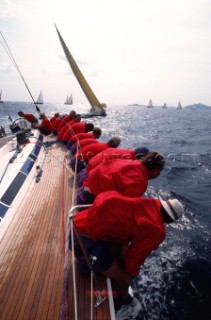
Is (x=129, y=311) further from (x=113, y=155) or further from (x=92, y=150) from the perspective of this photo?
(x=92, y=150)

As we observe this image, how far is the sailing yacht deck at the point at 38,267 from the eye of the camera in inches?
116

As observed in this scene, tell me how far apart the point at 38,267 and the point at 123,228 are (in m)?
1.80

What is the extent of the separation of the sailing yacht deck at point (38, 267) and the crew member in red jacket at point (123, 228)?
Answer: 1.38 feet

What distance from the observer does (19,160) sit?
7.32m

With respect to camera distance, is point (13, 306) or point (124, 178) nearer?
point (13, 306)

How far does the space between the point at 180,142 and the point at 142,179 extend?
51.9ft

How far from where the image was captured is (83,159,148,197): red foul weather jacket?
324 centimetres

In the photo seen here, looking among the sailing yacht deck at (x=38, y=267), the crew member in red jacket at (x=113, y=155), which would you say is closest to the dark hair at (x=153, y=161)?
the crew member in red jacket at (x=113, y=155)

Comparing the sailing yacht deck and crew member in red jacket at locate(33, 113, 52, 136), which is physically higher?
crew member in red jacket at locate(33, 113, 52, 136)

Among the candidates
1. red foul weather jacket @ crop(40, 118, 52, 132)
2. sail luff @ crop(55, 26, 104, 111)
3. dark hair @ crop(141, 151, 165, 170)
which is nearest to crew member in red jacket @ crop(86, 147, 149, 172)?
dark hair @ crop(141, 151, 165, 170)

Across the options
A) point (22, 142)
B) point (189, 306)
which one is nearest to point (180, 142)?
point (22, 142)

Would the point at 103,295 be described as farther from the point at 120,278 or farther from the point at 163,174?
the point at 163,174

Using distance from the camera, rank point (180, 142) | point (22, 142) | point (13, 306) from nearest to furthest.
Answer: point (13, 306) → point (22, 142) → point (180, 142)

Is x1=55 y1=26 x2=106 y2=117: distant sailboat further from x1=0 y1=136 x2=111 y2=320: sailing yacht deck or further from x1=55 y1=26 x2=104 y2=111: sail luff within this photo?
x1=0 y1=136 x2=111 y2=320: sailing yacht deck
